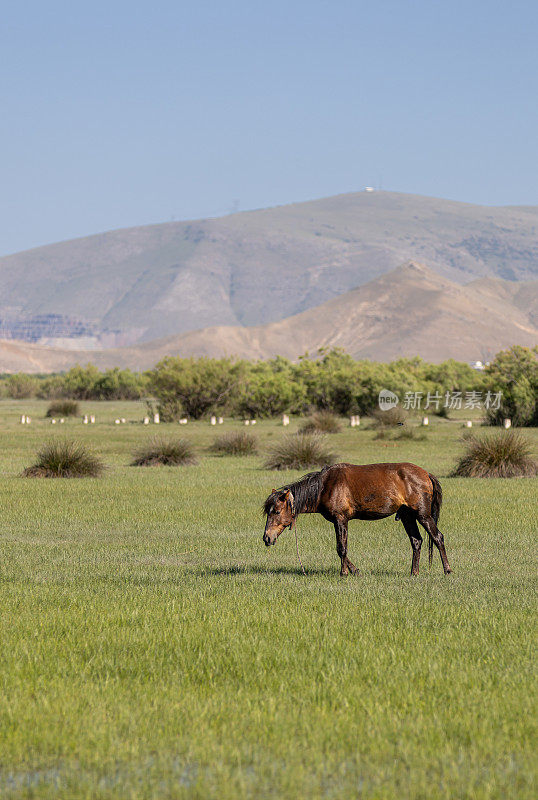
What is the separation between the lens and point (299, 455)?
1158 inches

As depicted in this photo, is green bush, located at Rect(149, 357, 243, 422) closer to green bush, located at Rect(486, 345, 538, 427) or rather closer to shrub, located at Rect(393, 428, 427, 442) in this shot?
green bush, located at Rect(486, 345, 538, 427)

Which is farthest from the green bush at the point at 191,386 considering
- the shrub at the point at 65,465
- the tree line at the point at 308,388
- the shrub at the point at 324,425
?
the shrub at the point at 65,465

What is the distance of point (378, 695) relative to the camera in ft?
23.1

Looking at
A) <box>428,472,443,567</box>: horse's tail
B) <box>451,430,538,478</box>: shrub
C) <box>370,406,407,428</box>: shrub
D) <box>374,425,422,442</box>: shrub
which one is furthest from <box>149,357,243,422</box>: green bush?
<box>428,472,443,567</box>: horse's tail

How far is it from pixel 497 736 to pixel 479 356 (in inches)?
7254

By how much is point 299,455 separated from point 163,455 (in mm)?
4291

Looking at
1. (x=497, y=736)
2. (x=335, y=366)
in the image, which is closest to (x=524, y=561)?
(x=497, y=736)

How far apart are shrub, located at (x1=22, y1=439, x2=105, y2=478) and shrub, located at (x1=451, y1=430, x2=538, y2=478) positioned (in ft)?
30.0

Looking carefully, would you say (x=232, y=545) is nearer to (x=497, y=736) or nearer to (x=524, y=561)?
(x=524, y=561)

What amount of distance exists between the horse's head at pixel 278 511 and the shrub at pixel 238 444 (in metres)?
24.4

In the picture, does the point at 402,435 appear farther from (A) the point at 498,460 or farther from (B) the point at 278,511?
(B) the point at 278,511

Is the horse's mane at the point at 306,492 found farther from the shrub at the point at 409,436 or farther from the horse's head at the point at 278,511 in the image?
the shrub at the point at 409,436

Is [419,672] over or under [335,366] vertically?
under

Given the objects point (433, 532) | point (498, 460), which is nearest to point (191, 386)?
point (498, 460)
